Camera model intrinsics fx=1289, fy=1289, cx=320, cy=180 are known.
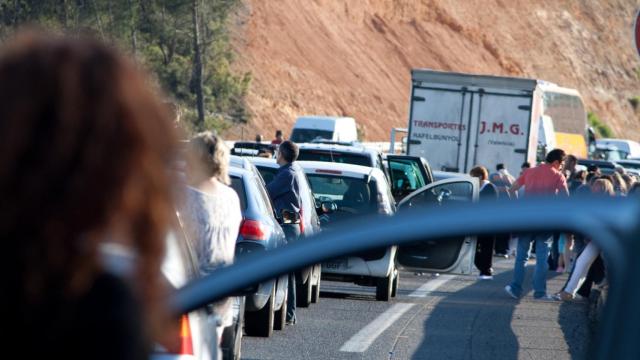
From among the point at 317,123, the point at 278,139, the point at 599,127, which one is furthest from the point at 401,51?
the point at 278,139

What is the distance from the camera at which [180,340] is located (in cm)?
351

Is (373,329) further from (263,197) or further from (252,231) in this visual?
(263,197)

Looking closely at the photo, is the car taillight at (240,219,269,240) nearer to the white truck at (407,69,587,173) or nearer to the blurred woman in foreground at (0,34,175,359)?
the blurred woman in foreground at (0,34,175,359)

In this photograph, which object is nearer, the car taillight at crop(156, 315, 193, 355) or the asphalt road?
the asphalt road

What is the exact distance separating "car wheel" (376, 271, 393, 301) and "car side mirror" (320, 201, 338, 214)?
9322 millimetres

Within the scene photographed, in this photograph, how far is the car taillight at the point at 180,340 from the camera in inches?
126

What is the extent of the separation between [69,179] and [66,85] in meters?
0.16

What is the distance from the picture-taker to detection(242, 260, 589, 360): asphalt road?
2.87 m

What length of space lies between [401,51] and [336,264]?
76.5 m

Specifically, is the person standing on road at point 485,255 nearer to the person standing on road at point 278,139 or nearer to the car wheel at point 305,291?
the car wheel at point 305,291

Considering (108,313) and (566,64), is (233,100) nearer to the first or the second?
(566,64)

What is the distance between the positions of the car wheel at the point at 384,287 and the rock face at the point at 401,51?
55567 mm

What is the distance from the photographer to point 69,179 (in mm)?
2164

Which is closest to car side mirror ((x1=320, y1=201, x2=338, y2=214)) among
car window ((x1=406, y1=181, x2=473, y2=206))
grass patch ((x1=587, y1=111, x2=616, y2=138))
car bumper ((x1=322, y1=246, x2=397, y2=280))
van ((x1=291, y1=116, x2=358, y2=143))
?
car window ((x1=406, y1=181, x2=473, y2=206))
